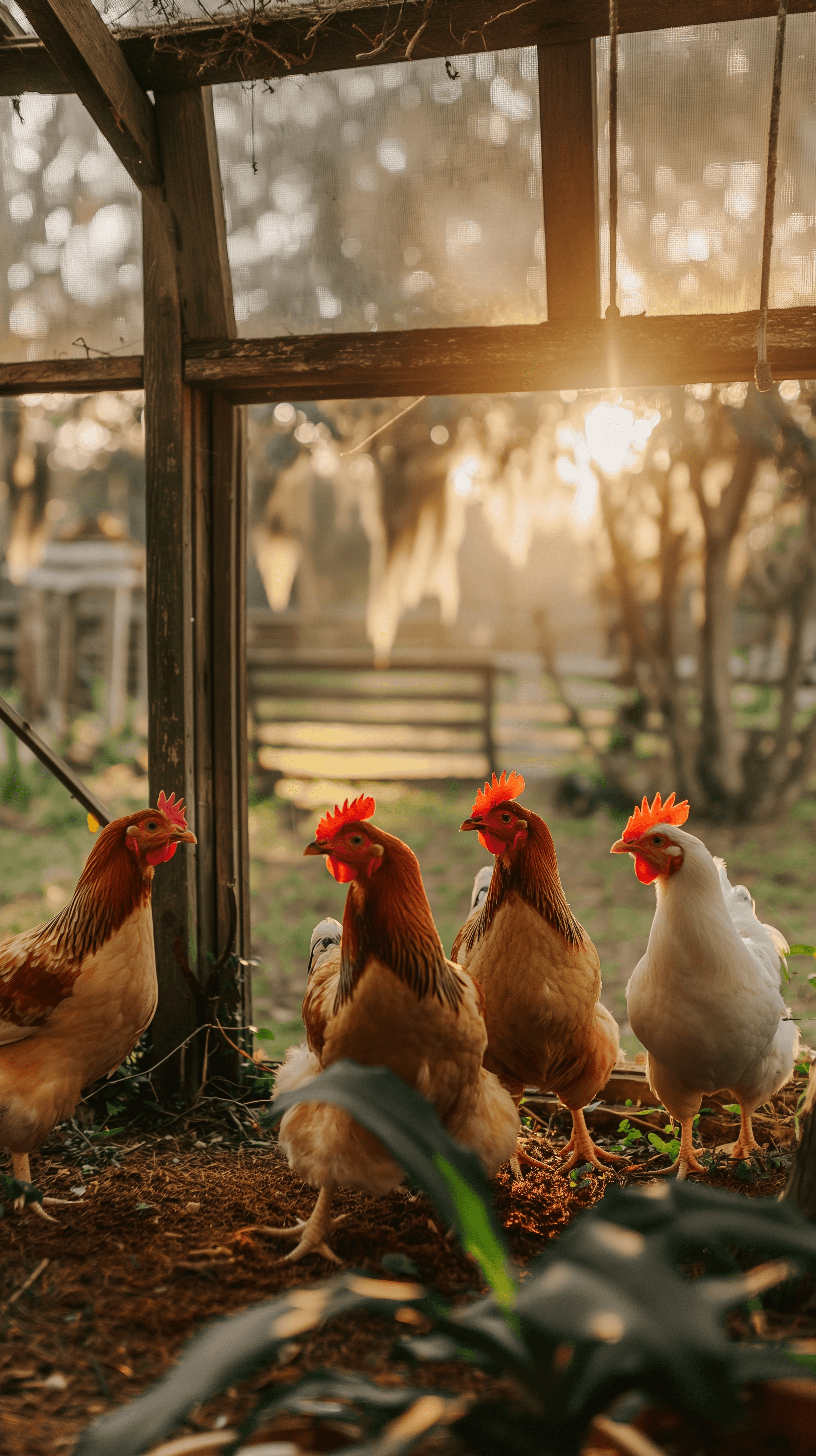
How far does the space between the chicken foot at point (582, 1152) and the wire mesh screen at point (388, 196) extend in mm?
2443

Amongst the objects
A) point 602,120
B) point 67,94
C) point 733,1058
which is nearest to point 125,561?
point 67,94

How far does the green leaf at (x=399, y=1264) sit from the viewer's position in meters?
1.88

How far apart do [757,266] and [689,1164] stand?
256cm

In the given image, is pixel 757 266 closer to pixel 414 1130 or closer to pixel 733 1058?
pixel 733 1058

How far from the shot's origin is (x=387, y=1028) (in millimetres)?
2035

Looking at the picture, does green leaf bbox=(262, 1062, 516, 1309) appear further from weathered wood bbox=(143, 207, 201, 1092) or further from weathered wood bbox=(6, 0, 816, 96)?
weathered wood bbox=(6, 0, 816, 96)

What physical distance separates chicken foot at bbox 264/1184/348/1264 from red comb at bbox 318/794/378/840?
840 mm

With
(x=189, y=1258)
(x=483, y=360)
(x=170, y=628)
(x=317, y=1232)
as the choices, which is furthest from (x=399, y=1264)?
(x=483, y=360)

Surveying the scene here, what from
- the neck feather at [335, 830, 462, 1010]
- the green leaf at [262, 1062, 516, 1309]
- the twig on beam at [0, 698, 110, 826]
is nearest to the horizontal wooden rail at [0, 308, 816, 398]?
the twig on beam at [0, 698, 110, 826]

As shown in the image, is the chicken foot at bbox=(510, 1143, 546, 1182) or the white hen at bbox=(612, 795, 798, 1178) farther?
the chicken foot at bbox=(510, 1143, 546, 1182)

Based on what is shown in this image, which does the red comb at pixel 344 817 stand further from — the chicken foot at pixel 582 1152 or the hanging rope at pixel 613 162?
the hanging rope at pixel 613 162

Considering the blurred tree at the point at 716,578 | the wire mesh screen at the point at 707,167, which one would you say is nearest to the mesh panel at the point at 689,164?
the wire mesh screen at the point at 707,167

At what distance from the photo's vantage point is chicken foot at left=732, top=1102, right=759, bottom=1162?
259cm

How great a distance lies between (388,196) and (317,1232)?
2855 millimetres
